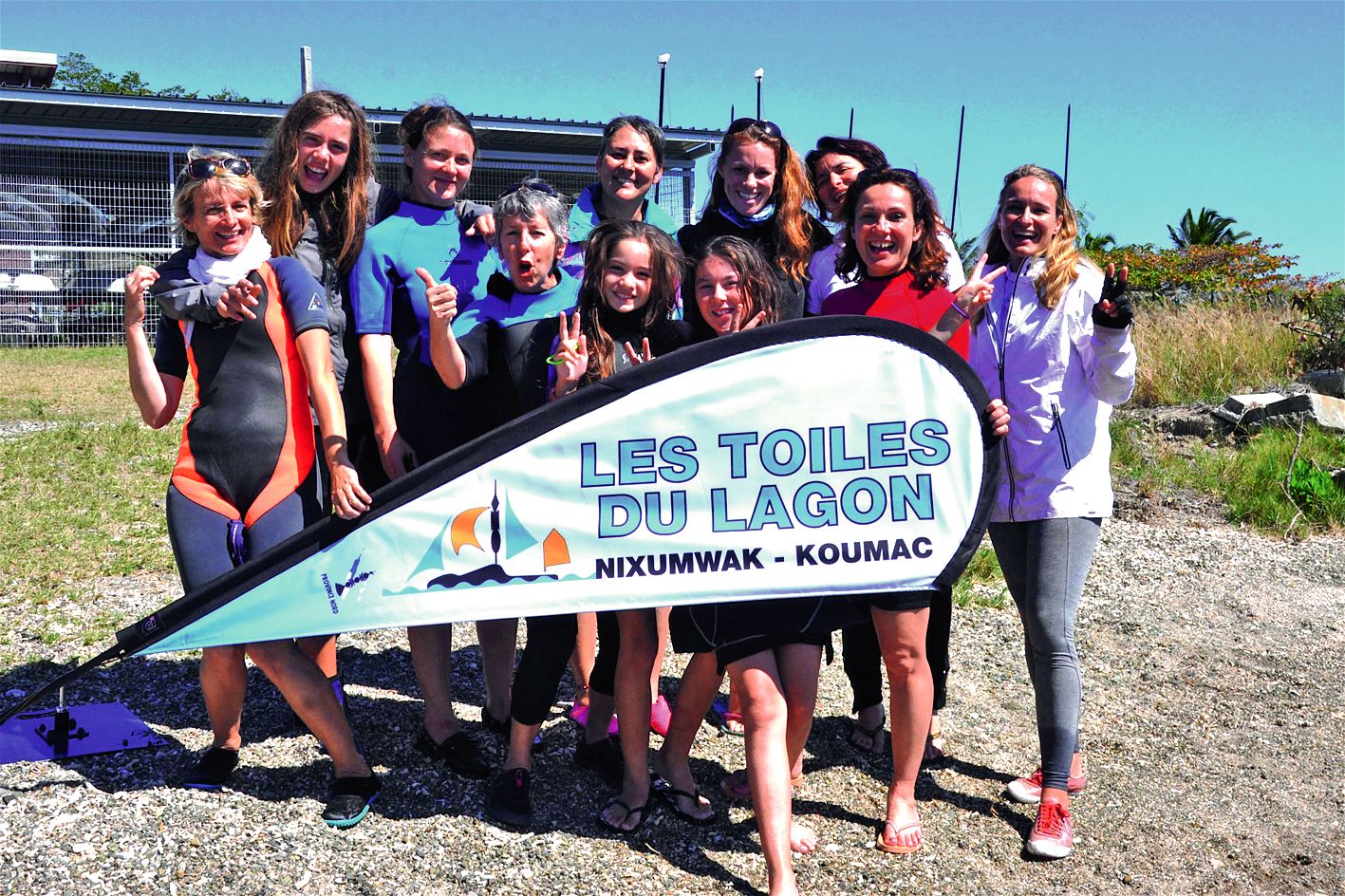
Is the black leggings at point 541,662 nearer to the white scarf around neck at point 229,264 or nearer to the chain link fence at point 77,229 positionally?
the white scarf around neck at point 229,264

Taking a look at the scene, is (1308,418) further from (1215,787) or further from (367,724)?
(367,724)

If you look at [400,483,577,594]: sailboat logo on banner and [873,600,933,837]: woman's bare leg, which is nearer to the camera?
[400,483,577,594]: sailboat logo on banner

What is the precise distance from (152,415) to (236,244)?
666 mm

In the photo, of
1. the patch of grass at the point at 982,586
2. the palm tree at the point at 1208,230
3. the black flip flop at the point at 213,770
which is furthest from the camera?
the palm tree at the point at 1208,230

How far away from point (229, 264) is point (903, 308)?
7.38 feet

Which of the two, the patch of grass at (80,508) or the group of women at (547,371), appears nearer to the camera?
the group of women at (547,371)

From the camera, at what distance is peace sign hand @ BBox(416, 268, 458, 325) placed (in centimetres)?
381

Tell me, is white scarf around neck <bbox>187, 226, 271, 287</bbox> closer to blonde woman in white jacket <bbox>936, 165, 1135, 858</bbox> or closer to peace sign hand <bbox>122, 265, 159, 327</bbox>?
peace sign hand <bbox>122, 265, 159, 327</bbox>

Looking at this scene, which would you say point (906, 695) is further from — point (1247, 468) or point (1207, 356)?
point (1207, 356)

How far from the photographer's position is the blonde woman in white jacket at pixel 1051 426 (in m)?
4.14

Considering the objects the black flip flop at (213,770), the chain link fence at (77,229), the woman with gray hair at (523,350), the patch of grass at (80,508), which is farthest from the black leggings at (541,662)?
the chain link fence at (77,229)

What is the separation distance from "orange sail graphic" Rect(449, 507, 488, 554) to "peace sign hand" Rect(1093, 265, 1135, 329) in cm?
211

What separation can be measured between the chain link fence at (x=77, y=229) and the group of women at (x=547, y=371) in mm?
14334

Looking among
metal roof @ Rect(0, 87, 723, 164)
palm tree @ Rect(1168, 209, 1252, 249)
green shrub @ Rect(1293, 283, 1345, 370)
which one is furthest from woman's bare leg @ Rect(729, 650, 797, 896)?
palm tree @ Rect(1168, 209, 1252, 249)
